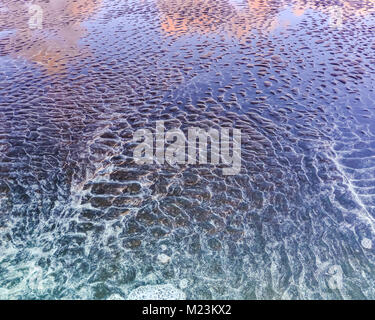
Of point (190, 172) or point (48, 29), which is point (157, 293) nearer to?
point (190, 172)

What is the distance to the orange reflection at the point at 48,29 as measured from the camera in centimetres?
2508

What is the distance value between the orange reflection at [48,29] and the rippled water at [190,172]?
0.99ft

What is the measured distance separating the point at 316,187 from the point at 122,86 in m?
15.0

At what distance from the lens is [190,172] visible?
46.1 feet

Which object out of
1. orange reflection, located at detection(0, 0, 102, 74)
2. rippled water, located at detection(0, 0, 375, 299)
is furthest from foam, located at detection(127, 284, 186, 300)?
orange reflection, located at detection(0, 0, 102, 74)

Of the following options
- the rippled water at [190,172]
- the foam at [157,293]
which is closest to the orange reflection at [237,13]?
the rippled water at [190,172]

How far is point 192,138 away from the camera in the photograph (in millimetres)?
16031

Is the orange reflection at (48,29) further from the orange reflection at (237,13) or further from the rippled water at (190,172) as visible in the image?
the orange reflection at (237,13)

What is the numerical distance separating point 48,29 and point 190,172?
27289 mm

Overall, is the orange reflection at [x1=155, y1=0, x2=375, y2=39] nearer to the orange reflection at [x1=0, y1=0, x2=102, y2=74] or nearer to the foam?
the orange reflection at [x1=0, y1=0, x2=102, y2=74]

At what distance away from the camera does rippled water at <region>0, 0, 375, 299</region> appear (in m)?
9.96

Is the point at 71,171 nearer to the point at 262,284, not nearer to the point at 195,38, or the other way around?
the point at 262,284
